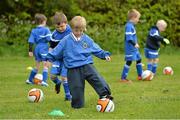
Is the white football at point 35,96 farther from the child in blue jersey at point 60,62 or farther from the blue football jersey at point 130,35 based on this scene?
the blue football jersey at point 130,35

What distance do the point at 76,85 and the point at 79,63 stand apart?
1.31ft

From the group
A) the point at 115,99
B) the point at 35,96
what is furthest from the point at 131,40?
the point at 35,96

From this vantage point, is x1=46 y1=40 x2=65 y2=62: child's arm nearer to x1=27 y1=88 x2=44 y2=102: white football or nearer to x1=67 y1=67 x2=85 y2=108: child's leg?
x1=67 y1=67 x2=85 y2=108: child's leg

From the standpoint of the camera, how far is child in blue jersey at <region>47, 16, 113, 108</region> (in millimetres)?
9656

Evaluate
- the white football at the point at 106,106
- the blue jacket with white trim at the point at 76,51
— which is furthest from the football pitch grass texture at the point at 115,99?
the blue jacket with white trim at the point at 76,51

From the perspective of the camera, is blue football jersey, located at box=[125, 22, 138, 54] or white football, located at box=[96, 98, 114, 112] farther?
blue football jersey, located at box=[125, 22, 138, 54]

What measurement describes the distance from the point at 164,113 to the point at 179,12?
16.1 metres

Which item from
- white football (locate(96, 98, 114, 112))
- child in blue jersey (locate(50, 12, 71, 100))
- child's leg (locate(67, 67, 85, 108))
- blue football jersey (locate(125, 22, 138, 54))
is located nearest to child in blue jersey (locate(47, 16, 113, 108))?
child's leg (locate(67, 67, 85, 108))

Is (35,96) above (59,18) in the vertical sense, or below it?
below

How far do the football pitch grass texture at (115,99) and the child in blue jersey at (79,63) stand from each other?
A: 0.33 m

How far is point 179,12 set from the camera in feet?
80.6

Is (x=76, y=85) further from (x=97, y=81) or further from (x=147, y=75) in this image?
(x=147, y=75)

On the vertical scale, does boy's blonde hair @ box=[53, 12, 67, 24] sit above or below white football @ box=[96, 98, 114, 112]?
above

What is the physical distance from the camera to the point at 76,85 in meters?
9.68
